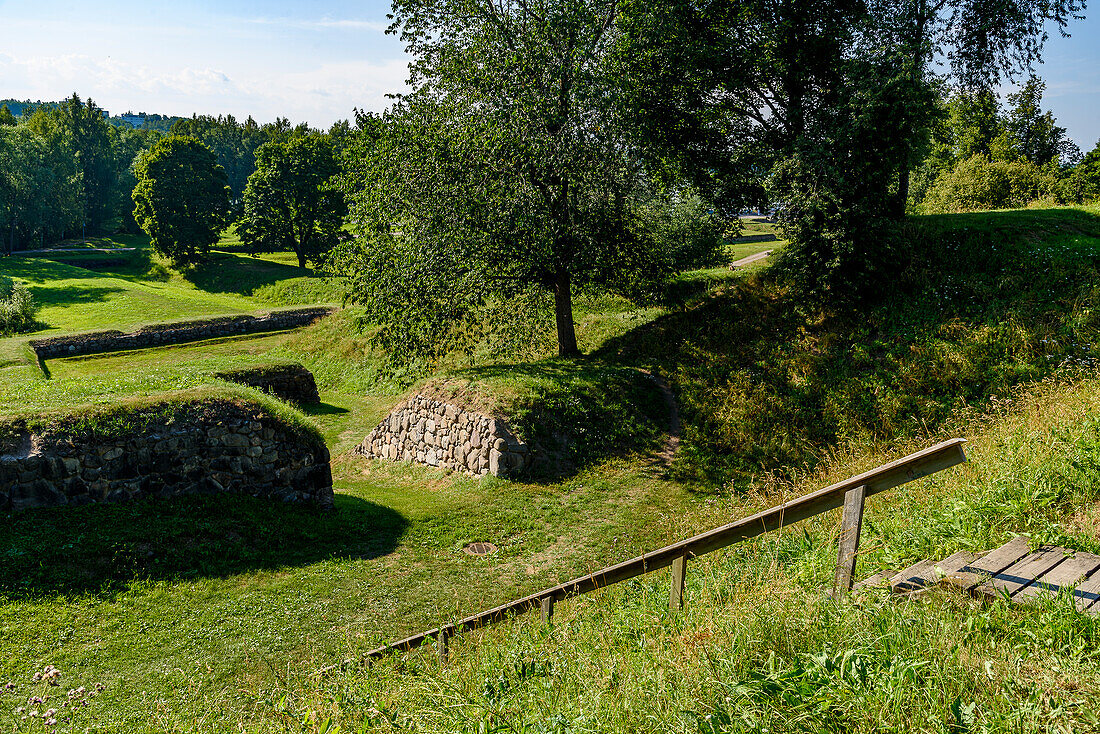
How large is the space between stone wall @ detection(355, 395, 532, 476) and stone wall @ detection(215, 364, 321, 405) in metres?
4.41

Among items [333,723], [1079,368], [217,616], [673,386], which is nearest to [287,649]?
[217,616]

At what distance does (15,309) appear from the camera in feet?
103

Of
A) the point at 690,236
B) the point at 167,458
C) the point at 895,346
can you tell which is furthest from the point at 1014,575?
the point at 690,236

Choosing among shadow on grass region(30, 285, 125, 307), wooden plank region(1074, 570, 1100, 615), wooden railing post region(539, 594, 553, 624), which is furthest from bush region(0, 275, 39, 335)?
wooden plank region(1074, 570, 1100, 615)

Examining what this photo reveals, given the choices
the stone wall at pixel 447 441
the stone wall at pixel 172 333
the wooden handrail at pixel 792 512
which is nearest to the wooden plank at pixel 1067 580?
the wooden handrail at pixel 792 512

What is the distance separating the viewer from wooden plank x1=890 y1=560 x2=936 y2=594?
4.49 meters

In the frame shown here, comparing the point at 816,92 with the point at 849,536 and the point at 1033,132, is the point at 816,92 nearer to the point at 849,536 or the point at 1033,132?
the point at 849,536

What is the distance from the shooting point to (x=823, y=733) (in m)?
3.12

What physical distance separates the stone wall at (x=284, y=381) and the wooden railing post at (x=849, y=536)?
18873 millimetres

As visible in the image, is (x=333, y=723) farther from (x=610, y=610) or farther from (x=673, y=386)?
(x=673, y=386)

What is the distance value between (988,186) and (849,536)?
113ft

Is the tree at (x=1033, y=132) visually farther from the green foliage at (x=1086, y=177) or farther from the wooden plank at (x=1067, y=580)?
the wooden plank at (x=1067, y=580)

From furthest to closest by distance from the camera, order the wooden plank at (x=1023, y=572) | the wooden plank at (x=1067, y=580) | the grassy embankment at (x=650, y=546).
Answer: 1. the wooden plank at (x=1023, y=572)
2. the wooden plank at (x=1067, y=580)
3. the grassy embankment at (x=650, y=546)

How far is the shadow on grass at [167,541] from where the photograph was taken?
960cm
